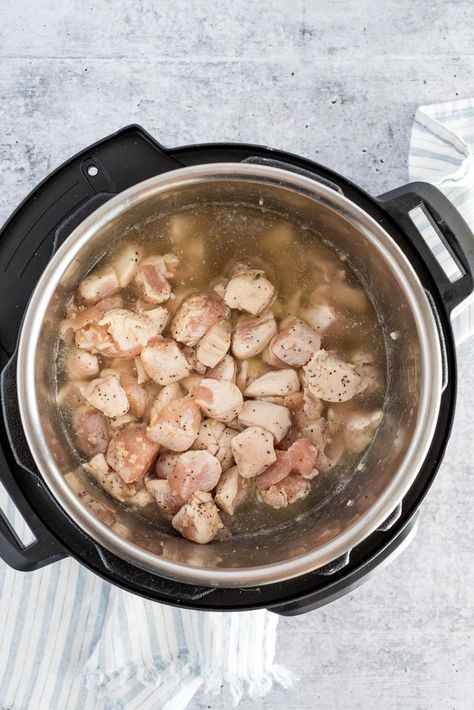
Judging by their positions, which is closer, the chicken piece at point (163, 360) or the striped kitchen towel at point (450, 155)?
the chicken piece at point (163, 360)

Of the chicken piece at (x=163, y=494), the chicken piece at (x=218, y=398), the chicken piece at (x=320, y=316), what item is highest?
the chicken piece at (x=320, y=316)

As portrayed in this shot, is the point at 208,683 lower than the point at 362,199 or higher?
lower

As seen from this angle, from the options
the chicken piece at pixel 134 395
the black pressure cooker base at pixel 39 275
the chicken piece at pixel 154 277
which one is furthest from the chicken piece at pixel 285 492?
the chicken piece at pixel 154 277

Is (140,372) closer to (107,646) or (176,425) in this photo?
(176,425)

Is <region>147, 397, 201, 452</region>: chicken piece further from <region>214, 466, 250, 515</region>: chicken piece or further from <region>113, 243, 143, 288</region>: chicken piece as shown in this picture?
<region>113, 243, 143, 288</region>: chicken piece

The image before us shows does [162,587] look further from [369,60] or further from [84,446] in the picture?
[369,60]

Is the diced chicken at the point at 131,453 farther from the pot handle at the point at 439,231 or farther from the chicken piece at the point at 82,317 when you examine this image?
the pot handle at the point at 439,231

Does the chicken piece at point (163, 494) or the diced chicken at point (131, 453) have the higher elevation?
the diced chicken at point (131, 453)

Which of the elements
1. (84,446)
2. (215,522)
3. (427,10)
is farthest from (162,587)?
(427,10)

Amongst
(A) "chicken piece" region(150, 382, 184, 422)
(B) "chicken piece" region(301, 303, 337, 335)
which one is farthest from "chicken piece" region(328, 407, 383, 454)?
(A) "chicken piece" region(150, 382, 184, 422)
